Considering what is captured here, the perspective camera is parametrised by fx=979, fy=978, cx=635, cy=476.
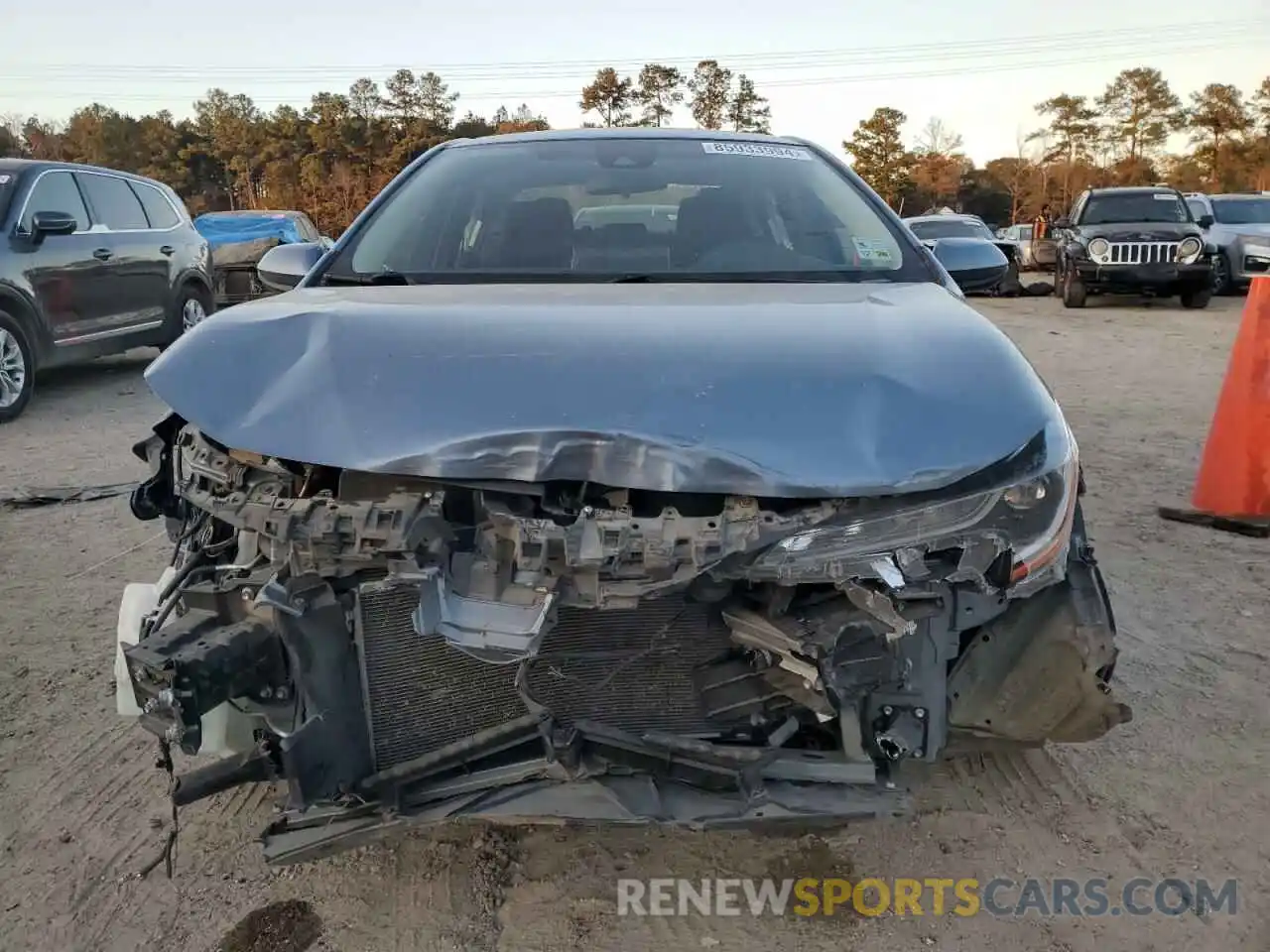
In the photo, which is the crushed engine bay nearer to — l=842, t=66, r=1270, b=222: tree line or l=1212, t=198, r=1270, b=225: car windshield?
l=1212, t=198, r=1270, b=225: car windshield

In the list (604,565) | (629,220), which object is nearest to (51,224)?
(629,220)

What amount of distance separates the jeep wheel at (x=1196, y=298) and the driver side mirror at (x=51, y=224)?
1350 centimetres

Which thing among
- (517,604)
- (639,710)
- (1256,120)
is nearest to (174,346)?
(517,604)

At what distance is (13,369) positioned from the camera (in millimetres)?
6648

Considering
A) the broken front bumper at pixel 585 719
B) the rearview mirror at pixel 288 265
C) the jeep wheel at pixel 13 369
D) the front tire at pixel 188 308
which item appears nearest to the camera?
the broken front bumper at pixel 585 719

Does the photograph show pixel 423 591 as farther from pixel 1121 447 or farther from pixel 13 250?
pixel 13 250

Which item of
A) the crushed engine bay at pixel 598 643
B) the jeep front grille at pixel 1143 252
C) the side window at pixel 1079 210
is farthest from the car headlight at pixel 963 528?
the side window at pixel 1079 210

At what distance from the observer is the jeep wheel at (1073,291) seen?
544 inches

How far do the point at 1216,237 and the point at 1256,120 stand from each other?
116ft

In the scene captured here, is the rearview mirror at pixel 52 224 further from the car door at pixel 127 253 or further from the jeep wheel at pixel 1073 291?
the jeep wheel at pixel 1073 291

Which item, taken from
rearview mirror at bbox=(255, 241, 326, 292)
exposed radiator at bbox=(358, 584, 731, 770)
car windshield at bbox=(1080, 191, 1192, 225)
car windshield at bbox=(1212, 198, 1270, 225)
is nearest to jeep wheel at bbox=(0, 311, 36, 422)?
rearview mirror at bbox=(255, 241, 326, 292)

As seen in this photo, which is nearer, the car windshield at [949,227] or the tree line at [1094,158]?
the car windshield at [949,227]

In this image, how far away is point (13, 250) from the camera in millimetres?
6633

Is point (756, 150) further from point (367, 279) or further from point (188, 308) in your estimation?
point (188, 308)
